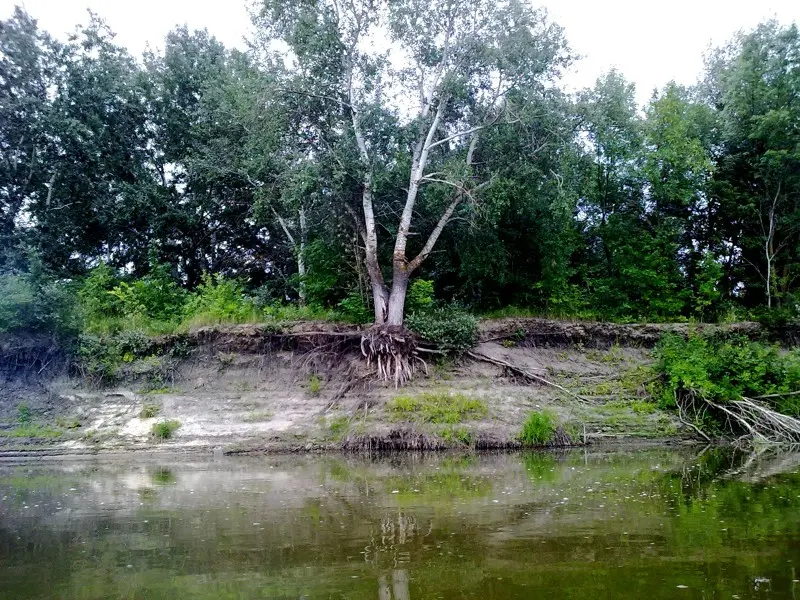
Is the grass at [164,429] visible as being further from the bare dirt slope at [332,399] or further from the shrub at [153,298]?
the shrub at [153,298]

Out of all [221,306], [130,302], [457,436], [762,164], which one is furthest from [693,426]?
[130,302]

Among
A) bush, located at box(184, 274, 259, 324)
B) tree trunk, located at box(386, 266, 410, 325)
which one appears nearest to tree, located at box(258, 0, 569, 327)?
tree trunk, located at box(386, 266, 410, 325)

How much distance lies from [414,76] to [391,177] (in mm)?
4310

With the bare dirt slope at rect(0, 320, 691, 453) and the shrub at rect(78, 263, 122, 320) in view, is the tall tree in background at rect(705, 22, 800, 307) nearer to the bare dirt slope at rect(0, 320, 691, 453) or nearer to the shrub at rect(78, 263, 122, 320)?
the bare dirt slope at rect(0, 320, 691, 453)

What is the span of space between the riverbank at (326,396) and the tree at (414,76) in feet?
11.7

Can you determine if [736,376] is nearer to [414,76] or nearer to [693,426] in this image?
[693,426]

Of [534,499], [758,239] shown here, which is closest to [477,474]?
[534,499]

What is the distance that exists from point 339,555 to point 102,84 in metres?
30.9

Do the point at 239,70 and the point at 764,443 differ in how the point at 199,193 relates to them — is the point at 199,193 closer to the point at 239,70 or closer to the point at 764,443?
the point at 239,70

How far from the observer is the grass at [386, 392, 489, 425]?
2012 cm

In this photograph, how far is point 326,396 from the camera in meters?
22.5

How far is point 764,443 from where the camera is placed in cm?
1897

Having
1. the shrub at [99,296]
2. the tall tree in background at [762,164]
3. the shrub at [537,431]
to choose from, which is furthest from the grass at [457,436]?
the tall tree in background at [762,164]

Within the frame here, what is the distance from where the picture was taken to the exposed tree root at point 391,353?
22156 mm
